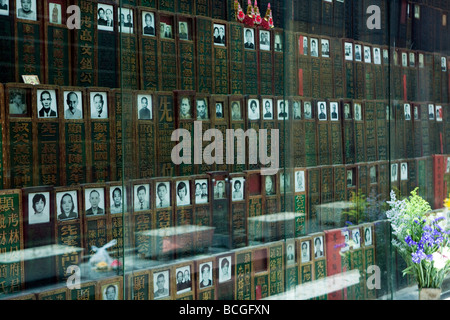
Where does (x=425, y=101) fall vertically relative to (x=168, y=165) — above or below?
above

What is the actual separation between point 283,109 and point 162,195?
2.66 ft

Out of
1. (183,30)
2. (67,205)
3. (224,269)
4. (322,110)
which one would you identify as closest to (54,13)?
(183,30)

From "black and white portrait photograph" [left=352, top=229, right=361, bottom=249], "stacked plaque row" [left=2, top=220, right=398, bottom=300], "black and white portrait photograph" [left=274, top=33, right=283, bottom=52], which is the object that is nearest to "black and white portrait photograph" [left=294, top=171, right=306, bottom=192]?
"stacked plaque row" [left=2, top=220, right=398, bottom=300]

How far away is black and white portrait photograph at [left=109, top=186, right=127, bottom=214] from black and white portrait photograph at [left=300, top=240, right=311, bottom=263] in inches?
41.4

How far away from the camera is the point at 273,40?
2887 millimetres

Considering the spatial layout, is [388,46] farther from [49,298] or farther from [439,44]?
[49,298]

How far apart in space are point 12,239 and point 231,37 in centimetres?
134

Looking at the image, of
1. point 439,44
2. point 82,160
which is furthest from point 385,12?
point 82,160

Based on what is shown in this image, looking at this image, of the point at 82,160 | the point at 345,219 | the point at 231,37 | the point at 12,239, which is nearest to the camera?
the point at 12,239

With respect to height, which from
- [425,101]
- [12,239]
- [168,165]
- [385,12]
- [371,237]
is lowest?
[371,237]

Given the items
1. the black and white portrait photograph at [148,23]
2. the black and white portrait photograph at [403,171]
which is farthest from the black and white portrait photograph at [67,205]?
the black and white portrait photograph at [403,171]

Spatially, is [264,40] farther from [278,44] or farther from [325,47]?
[325,47]

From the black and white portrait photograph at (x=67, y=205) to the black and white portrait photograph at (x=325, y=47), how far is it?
1.58 metres

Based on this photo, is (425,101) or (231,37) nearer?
(231,37)
